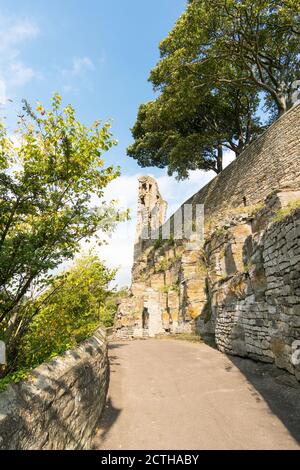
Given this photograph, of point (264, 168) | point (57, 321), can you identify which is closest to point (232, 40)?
point (264, 168)

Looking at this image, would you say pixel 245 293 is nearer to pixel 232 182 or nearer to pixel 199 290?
pixel 199 290

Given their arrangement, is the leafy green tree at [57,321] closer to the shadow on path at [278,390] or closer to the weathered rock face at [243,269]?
the shadow on path at [278,390]

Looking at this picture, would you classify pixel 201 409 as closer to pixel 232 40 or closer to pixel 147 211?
pixel 232 40

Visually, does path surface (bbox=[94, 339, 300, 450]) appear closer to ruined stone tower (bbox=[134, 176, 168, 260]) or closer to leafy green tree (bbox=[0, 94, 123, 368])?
leafy green tree (bbox=[0, 94, 123, 368])

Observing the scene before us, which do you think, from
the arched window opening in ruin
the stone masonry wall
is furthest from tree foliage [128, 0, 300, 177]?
the arched window opening in ruin

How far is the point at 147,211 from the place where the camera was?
3594 centimetres

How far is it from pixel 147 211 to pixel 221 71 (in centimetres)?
2024

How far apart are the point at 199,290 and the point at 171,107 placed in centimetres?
1263

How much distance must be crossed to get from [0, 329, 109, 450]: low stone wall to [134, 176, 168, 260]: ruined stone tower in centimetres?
2812

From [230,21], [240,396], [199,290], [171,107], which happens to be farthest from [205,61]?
[240,396]

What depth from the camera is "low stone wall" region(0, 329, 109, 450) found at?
2654 mm

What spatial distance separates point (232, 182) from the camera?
1841 cm

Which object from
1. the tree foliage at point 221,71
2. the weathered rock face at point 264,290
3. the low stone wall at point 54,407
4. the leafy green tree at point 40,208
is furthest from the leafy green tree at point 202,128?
the low stone wall at point 54,407
